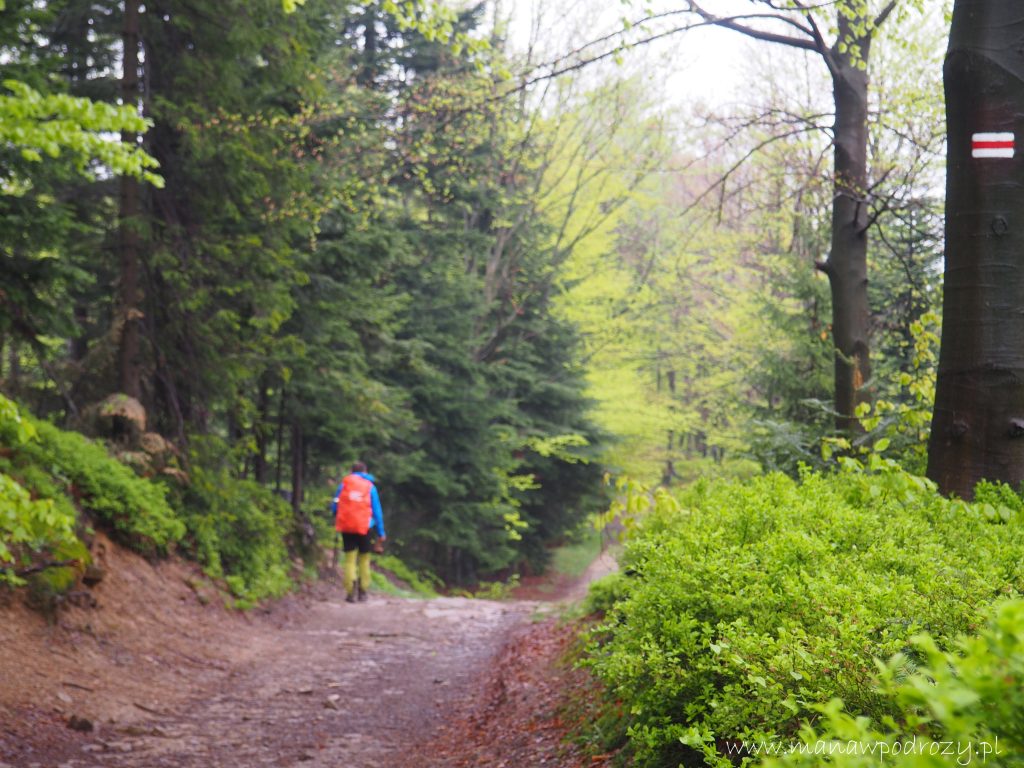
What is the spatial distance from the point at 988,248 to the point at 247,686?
673 centimetres

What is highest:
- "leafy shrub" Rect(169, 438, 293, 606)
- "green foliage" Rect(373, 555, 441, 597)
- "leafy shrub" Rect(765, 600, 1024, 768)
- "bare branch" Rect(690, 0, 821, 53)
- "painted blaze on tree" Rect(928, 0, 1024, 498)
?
"bare branch" Rect(690, 0, 821, 53)

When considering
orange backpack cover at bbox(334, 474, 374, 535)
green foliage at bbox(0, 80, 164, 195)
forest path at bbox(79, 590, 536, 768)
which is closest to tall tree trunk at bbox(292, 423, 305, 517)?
orange backpack cover at bbox(334, 474, 374, 535)

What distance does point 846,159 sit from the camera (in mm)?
9188

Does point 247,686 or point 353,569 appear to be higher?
point 247,686

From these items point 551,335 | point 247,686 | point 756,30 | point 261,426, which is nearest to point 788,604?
point 247,686

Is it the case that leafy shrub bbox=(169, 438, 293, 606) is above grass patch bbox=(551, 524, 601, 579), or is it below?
above

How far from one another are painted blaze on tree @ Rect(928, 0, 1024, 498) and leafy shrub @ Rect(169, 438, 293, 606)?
28.0 ft

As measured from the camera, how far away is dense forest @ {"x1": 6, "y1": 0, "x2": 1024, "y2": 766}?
343 cm

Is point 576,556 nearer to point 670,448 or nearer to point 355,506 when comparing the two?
point 670,448

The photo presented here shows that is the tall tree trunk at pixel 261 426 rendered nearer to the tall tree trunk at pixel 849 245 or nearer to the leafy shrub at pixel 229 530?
the leafy shrub at pixel 229 530

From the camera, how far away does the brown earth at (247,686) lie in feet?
Answer: 18.4

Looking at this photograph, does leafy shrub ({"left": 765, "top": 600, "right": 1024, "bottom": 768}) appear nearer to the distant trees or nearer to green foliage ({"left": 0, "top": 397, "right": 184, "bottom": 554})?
the distant trees

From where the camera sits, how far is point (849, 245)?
30.0ft

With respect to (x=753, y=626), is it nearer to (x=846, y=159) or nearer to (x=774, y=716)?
(x=774, y=716)
